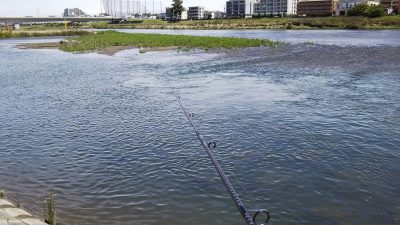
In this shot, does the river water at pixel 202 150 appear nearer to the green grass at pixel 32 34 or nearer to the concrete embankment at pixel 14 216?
the concrete embankment at pixel 14 216

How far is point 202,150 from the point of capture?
50.1 ft

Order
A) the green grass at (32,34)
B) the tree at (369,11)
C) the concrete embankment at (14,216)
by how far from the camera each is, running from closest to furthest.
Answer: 1. the concrete embankment at (14,216)
2. the green grass at (32,34)
3. the tree at (369,11)

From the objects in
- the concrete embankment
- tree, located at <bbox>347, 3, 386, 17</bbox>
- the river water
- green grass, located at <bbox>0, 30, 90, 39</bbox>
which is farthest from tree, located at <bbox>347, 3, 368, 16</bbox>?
the concrete embankment

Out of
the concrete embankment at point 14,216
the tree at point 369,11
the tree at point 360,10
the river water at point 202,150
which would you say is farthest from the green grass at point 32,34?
the concrete embankment at point 14,216

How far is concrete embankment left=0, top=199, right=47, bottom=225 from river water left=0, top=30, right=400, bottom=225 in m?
0.95

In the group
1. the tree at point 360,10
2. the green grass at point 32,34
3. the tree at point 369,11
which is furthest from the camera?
the tree at point 360,10

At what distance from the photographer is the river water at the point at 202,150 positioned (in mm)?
10727

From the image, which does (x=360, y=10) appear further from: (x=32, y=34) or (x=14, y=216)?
(x=14, y=216)

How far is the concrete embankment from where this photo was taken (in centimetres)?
869

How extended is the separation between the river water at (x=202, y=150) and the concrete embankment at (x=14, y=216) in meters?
0.95

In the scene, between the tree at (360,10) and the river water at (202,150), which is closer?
the river water at (202,150)

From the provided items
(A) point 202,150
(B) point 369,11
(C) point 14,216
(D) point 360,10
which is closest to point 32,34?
(B) point 369,11

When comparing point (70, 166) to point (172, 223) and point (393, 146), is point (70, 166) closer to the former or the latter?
point (172, 223)

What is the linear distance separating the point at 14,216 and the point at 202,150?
25.0 ft
